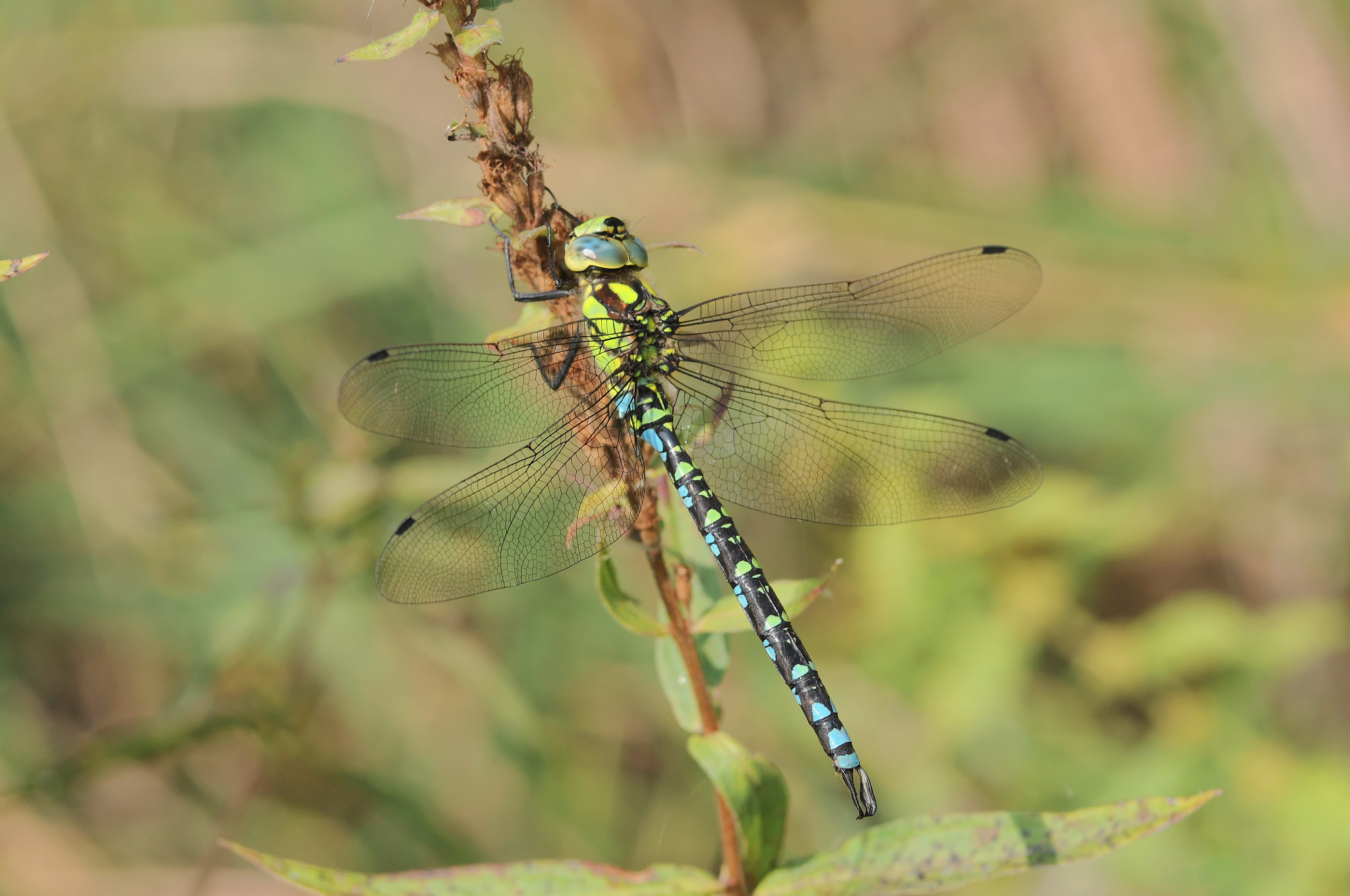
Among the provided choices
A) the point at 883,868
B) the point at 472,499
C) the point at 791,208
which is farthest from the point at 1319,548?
the point at 472,499

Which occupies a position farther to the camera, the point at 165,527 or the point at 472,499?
the point at 165,527

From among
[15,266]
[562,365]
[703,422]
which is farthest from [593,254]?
[15,266]

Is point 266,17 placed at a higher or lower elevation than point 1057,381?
higher

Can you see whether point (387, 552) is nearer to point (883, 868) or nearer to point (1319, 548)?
point (883, 868)

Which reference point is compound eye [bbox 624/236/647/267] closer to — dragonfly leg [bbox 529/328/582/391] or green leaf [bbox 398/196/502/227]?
dragonfly leg [bbox 529/328/582/391]

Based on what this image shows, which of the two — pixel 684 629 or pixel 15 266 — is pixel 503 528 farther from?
pixel 15 266

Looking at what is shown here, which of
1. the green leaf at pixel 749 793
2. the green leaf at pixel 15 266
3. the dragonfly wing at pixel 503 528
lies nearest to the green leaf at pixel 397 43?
the green leaf at pixel 15 266
